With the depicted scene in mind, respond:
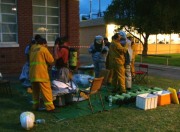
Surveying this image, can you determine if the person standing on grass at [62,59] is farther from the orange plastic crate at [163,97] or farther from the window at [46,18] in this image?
the window at [46,18]

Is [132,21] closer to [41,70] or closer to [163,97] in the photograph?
[163,97]

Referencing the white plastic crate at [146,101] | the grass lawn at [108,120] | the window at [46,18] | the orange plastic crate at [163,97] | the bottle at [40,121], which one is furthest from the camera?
the window at [46,18]

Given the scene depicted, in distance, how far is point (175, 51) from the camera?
123 ft

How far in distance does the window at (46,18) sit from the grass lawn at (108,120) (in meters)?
6.31

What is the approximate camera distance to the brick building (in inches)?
520

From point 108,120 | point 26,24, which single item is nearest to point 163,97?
point 108,120

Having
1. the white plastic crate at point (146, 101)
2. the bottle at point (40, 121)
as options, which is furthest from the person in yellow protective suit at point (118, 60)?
the bottle at point (40, 121)

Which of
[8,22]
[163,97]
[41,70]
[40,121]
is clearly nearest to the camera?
[40,121]

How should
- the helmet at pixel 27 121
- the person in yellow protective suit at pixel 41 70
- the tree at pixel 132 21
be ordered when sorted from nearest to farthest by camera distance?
the helmet at pixel 27 121, the person in yellow protective suit at pixel 41 70, the tree at pixel 132 21

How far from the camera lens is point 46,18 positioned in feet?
47.4

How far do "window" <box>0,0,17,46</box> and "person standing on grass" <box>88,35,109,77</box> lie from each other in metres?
3.94

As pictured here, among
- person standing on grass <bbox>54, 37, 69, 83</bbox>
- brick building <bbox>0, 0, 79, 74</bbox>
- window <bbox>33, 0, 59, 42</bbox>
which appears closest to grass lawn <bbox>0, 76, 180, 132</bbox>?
person standing on grass <bbox>54, 37, 69, 83</bbox>

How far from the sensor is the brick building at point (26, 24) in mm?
13211

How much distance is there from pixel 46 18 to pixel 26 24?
47.2 inches
